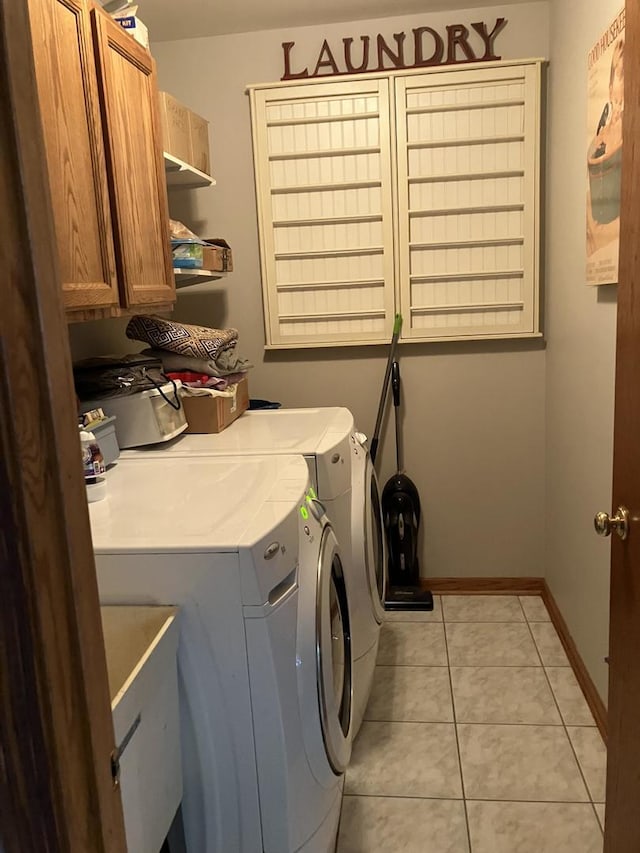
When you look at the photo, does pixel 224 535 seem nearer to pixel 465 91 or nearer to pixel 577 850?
pixel 577 850

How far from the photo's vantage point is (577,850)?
1.67 m

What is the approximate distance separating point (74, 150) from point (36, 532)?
122cm

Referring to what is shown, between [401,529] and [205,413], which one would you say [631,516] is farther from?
[401,529]

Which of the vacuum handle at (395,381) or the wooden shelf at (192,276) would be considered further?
the vacuum handle at (395,381)

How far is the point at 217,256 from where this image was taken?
2.57 metres

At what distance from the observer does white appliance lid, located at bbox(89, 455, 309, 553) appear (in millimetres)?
1247

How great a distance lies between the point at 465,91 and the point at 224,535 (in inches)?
88.8

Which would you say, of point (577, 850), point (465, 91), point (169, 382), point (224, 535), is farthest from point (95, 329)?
point (577, 850)

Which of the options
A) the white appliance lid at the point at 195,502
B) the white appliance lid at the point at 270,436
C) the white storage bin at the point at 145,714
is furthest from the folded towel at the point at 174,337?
the white storage bin at the point at 145,714

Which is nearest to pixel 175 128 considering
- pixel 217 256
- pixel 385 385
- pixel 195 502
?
pixel 217 256

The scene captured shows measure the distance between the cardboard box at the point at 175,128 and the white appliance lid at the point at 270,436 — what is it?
38.9 inches

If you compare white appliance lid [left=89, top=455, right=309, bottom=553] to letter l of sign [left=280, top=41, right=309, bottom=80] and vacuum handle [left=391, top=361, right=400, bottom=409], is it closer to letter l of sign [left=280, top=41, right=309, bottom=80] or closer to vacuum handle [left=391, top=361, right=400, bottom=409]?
vacuum handle [left=391, top=361, right=400, bottom=409]

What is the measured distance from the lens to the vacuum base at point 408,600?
297 centimetres

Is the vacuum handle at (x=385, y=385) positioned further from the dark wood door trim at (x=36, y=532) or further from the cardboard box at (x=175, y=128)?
the dark wood door trim at (x=36, y=532)
